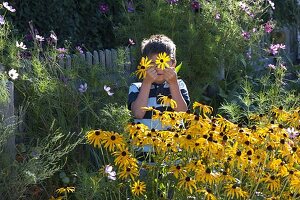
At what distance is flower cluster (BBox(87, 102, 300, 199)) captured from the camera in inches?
131

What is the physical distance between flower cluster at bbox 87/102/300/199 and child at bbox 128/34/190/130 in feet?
1.77

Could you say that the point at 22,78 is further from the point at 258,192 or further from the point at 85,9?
the point at 85,9

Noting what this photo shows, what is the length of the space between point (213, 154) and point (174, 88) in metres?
0.87

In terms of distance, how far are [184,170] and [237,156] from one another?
11.2 inches

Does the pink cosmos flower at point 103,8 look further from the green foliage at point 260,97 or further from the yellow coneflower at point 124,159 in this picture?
the yellow coneflower at point 124,159

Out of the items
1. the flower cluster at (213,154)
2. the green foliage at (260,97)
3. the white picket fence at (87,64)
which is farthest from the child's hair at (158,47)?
the white picket fence at (87,64)

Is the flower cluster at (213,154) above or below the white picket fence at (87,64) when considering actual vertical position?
below

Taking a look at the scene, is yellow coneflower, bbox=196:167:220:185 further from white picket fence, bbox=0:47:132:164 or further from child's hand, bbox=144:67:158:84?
white picket fence, bbox=0:47:132:164

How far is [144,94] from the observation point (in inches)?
165

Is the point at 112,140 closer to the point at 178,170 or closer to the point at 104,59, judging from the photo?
the point at 178,170

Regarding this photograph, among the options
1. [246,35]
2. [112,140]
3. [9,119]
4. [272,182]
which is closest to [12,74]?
[9,119]

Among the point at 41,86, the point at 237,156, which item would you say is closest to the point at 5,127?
the point at 41,86

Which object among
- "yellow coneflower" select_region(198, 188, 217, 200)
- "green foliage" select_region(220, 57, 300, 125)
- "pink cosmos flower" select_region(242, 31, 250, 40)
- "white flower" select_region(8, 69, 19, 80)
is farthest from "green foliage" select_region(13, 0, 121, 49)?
"yellow coneflower" select_region(198, 188, 217, 200)

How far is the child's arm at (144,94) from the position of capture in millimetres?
4117
